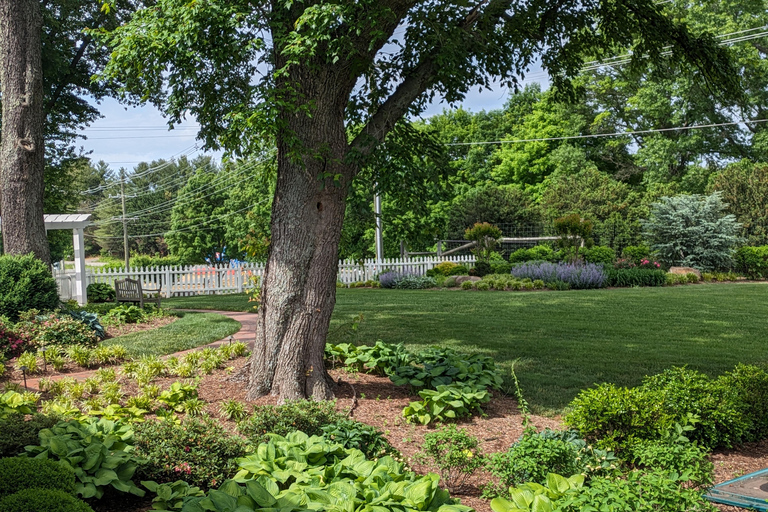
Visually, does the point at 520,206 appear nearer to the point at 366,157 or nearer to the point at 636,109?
the point at 636,109

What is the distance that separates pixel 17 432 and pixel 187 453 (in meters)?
0.99

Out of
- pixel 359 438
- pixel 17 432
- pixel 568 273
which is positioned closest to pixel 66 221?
pixel 17 432

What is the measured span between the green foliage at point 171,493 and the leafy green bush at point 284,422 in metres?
0.80

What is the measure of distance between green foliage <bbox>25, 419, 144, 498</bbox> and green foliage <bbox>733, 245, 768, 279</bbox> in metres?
22.2

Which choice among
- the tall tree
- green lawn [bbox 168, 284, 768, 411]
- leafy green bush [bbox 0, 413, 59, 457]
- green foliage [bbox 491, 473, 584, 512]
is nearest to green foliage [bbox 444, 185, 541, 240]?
green lawn [bbox 168, 284, 768, 411]

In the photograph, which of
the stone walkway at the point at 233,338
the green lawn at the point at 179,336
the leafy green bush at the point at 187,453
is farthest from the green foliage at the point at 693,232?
the leafy green bush at the point at 187,453

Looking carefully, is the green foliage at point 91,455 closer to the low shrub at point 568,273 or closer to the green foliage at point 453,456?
the green foliage at point 453,456

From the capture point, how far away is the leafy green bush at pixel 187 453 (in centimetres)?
342

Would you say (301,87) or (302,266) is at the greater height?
(301,87)

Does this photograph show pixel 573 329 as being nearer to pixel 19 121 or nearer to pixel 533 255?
pixel 19 121

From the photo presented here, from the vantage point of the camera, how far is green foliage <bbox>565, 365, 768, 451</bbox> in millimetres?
4086

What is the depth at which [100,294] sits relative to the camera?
15336 mm

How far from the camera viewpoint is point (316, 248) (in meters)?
5.17

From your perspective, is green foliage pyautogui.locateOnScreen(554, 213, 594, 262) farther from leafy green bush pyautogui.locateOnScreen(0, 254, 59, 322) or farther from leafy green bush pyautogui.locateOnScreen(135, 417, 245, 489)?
leafy green bush pyautogui.locateOnScreen(135, 417, 245, 489)
